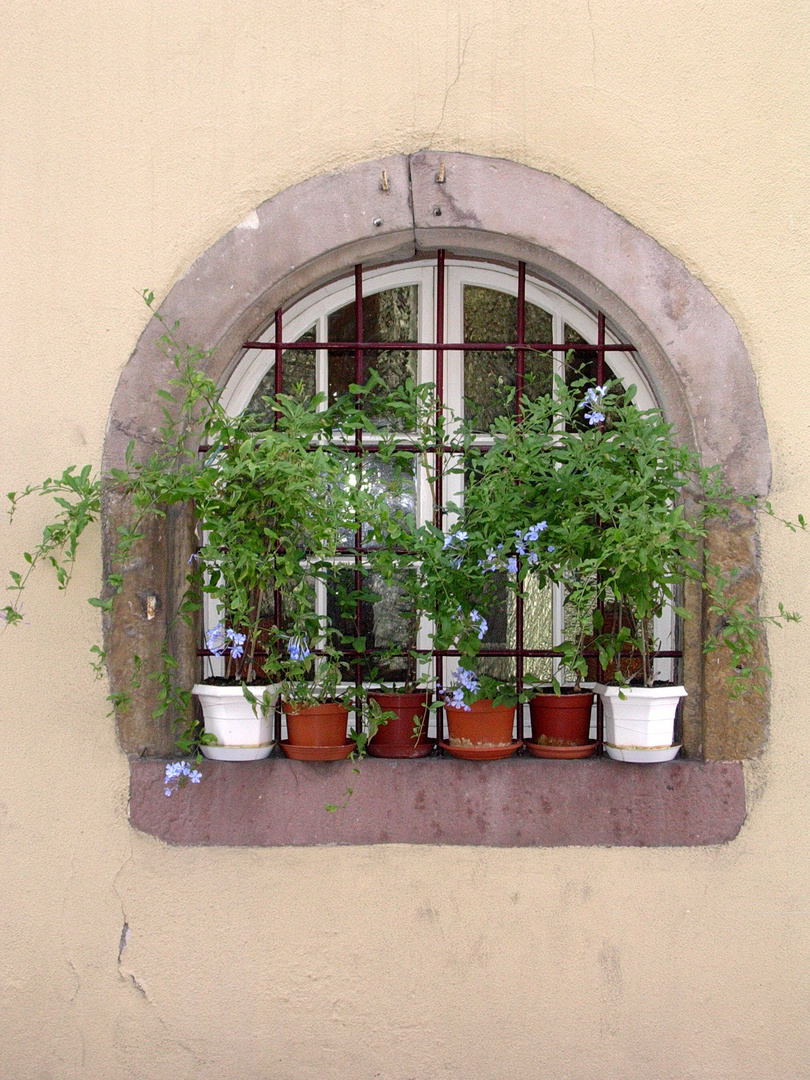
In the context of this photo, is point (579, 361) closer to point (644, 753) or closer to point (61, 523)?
point (644, 753)

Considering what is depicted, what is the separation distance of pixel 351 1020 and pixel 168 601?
1.19 meters

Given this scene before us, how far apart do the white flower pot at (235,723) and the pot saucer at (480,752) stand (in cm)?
47

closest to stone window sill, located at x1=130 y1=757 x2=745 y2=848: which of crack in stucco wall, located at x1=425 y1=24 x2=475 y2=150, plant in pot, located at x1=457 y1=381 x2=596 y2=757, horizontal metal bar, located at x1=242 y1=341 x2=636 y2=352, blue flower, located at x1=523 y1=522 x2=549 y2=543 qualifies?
plant in pot, located at x1=457 y1=381 x2=596 y2=757

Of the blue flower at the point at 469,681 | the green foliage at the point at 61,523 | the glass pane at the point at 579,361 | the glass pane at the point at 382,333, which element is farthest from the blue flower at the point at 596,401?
the green foliage at the point at 61,523

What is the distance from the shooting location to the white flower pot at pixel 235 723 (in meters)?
2.46

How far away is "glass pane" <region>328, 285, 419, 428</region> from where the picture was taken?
2.84 meters

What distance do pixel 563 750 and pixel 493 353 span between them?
115 centimetres

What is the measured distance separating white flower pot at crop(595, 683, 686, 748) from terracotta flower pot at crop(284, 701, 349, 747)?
686 mm

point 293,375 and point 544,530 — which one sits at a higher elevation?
point 293,375

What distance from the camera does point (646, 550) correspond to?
227cm

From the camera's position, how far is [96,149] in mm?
2654

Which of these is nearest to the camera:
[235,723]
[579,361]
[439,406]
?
[235,723]

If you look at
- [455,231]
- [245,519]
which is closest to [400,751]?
[245,519]

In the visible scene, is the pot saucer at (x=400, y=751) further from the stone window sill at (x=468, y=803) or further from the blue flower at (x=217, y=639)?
the blue flower at (x=217, y=639)
